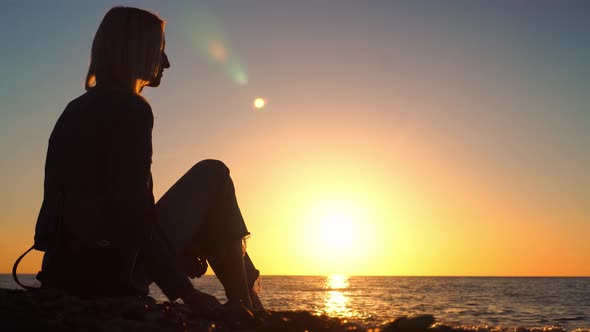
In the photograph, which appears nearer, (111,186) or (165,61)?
(111,186)

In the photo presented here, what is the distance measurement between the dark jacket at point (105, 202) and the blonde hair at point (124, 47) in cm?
18

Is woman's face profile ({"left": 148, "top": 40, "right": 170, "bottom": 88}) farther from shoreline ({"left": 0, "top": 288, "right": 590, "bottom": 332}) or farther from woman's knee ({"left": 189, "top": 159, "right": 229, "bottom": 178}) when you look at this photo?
shoreline ({"left": 0, "top": 288, "right": 590, "bottom": 332})

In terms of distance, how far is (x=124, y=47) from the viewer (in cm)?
326

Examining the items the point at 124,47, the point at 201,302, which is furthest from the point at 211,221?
the point at 124,47

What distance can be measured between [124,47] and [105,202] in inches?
35.2

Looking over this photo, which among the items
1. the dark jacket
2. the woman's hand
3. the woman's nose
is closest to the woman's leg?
the woman's hand

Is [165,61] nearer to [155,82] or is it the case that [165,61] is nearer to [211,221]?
[155,82]

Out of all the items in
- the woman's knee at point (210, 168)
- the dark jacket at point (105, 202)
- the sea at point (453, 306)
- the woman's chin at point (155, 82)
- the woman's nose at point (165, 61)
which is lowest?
the sea at point (453, 306)

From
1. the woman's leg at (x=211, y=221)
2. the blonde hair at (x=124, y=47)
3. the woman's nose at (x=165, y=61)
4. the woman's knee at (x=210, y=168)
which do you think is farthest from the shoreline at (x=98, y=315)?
the woman's nose at (x=165, y=61)

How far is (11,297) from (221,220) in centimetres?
132

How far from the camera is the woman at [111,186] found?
3010mm

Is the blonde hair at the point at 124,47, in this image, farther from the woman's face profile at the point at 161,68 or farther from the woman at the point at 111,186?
the woman's face profile at the point at 161,68

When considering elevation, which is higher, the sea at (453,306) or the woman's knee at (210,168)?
the woman's knee at (210,168)

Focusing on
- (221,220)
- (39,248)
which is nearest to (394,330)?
(221,220)
